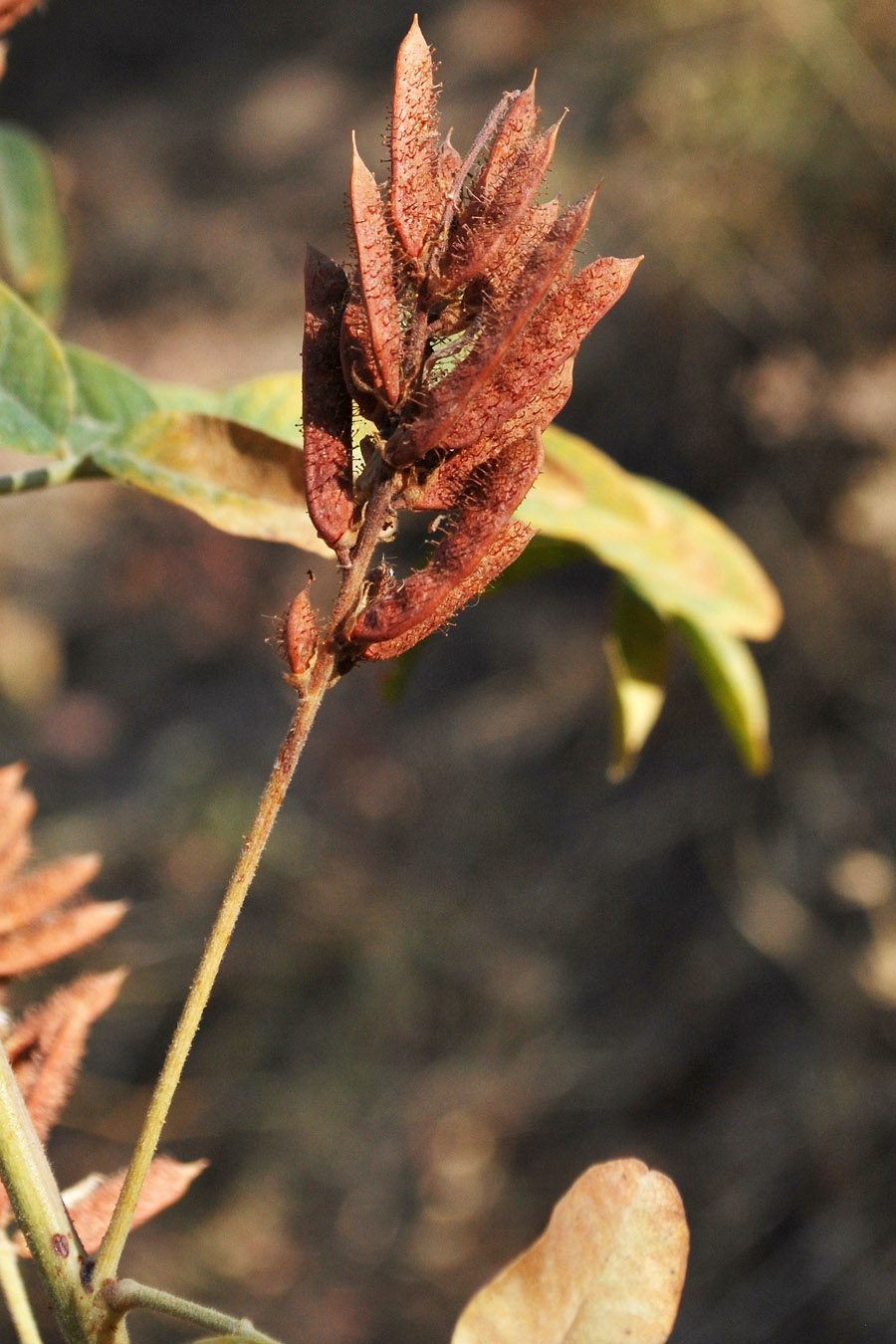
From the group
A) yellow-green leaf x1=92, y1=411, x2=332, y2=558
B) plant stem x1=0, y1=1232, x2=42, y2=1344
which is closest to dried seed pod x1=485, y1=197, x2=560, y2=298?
yellow-green leaf x1=92, y1=411, x2=332, y2=558

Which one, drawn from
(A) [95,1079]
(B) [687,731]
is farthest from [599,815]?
(A) [95,1079]

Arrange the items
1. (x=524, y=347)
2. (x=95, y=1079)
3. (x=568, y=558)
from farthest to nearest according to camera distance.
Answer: (x=95, y=1079), (x=568, y=558), (x=524, y=347)

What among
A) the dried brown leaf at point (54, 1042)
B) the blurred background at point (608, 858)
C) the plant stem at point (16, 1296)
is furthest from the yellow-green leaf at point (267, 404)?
the blurred background at point (608, 858)

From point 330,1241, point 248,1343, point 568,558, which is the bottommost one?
point 330,1241

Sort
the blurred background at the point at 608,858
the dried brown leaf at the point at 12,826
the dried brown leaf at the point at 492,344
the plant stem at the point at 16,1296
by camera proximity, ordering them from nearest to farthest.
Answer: the dried brown leaf at the point at 492,344 → the plant stem at the point at 16,1296 → the dried brown leaf at the point at 12,826 → the blurred background at the point at 608,858

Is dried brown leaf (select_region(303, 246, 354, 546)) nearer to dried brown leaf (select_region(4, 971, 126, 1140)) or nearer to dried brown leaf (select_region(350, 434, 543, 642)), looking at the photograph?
dried brown leaf (select_region(350, 434, 543, 642))

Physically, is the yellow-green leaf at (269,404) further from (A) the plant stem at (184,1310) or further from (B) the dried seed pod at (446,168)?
(A) the plant stem at (184,1310)

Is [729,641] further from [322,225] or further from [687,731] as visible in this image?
[322,225]
